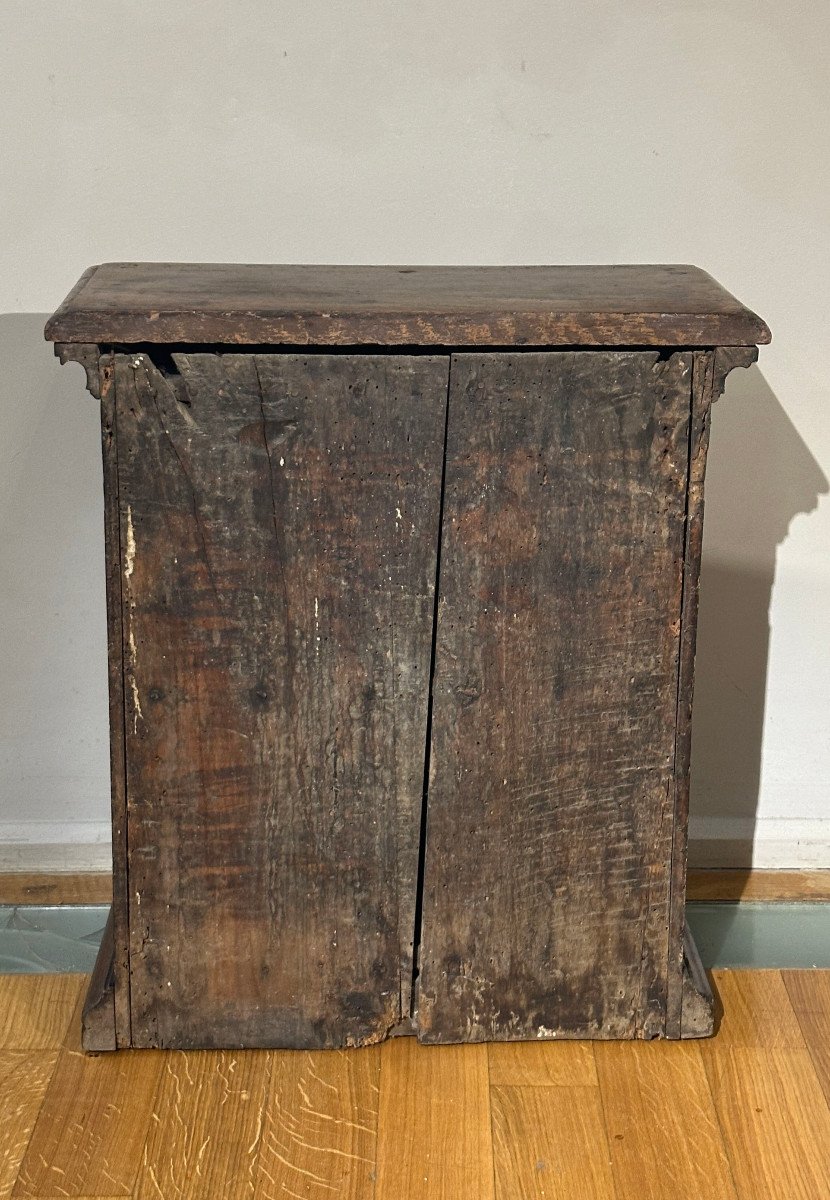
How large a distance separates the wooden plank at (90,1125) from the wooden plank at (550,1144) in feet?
1.35

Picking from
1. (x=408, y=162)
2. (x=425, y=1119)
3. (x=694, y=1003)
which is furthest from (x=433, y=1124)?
(x=408, y=162)

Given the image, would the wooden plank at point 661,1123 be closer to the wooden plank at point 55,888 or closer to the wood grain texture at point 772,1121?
the wood grain texture at point 772,1121

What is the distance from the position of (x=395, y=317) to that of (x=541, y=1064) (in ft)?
3.03

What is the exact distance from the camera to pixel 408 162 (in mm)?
1871

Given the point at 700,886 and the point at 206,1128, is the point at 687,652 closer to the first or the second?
the point at 700,886

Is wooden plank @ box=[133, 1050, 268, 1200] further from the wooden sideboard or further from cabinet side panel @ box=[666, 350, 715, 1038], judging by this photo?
cabinet side panel @ box=[666, 350, 715, 1038]

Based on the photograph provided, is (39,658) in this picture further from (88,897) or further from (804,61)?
(804,61)

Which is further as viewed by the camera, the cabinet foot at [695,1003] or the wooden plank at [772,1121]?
the cabinet foot at [695,1003]

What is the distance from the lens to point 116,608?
1.58 meters

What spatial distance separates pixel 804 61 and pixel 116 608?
113cm

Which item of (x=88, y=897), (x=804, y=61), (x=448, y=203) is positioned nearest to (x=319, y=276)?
(x=448, y=203)

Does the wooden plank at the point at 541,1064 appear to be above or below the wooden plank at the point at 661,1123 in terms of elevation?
below

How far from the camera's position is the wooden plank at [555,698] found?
5.03 feet

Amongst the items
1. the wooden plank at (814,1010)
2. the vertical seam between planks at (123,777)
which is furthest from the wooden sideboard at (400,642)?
the wooden plank at (814,1010)
